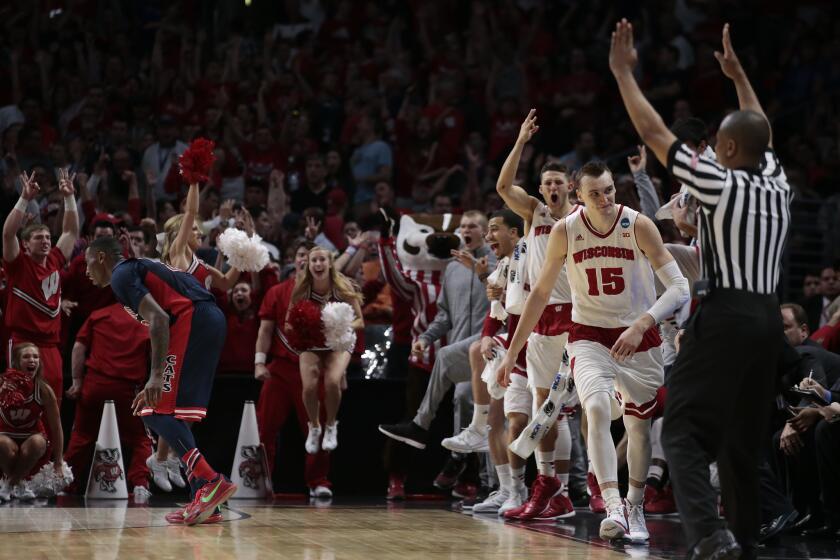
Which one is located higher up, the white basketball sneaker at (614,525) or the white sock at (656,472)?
the white sock at (656,472)

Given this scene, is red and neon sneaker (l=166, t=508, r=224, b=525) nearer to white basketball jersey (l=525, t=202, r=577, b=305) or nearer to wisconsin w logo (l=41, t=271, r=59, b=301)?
white basketball jersey (l=525, t=202, r=577, b=305)

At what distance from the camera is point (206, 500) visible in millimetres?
7691

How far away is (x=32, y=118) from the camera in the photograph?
13.8 m

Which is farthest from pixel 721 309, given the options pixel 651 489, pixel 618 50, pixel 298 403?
pixel 298 403

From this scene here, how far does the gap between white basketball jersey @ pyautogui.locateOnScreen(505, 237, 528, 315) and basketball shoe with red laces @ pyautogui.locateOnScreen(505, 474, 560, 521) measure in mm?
1159

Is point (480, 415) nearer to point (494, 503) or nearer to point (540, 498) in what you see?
point (494, 503)

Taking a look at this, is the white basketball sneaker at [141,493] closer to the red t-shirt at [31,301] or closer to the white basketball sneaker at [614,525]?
the red t-shirt at [31,301]

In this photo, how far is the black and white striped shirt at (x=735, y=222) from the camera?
5070 millimetres

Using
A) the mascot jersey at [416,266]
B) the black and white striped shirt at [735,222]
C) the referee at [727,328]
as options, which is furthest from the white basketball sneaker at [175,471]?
the black and white striped shirt at [735,222]

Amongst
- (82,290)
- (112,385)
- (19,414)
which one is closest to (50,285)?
(82,290)

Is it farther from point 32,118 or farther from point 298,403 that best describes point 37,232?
point 32,118

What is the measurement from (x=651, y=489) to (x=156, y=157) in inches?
264

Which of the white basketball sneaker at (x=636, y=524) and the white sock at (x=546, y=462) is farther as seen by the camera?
the white sock at (x=546, y=462)

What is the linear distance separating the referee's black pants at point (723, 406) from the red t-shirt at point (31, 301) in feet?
21.1
